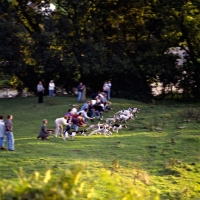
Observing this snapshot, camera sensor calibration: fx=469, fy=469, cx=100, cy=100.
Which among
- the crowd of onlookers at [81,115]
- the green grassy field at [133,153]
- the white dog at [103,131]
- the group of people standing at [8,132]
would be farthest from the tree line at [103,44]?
the group of people standing at [8,132]

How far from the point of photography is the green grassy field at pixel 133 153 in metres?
16.0

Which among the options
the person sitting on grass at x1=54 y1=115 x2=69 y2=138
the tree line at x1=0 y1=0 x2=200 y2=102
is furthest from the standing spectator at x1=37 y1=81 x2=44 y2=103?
the person sitting on grass at x1=54 y1=115 x2=69 y2=138

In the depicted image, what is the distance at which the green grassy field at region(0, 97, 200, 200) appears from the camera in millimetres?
15992

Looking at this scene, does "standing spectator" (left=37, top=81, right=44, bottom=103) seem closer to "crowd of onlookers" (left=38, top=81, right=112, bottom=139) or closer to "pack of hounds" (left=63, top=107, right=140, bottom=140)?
"crowd of onlookers" (left=38, top=81, right=112, bottom=139)

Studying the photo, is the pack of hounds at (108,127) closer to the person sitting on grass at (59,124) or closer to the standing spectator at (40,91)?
the person sitting on grass at (59,124)

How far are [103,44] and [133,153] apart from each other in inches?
813

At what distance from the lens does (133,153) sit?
1995cm

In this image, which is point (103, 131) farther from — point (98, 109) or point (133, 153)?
point (98, 109)

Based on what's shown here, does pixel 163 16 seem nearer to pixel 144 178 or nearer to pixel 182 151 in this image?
pixel 182 151

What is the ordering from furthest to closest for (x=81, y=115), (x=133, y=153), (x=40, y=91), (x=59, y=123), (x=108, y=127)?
(x=40, y=91) < (x=81, y=115) < (x=108, y=127) < (x=59, y=123) < (x=133, y=153)

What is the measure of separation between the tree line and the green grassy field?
900 centimetres

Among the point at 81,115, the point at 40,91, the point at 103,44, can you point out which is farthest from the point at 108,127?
the point at 103,44

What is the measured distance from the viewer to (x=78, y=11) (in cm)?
3884

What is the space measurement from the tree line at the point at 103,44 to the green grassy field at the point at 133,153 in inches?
354
